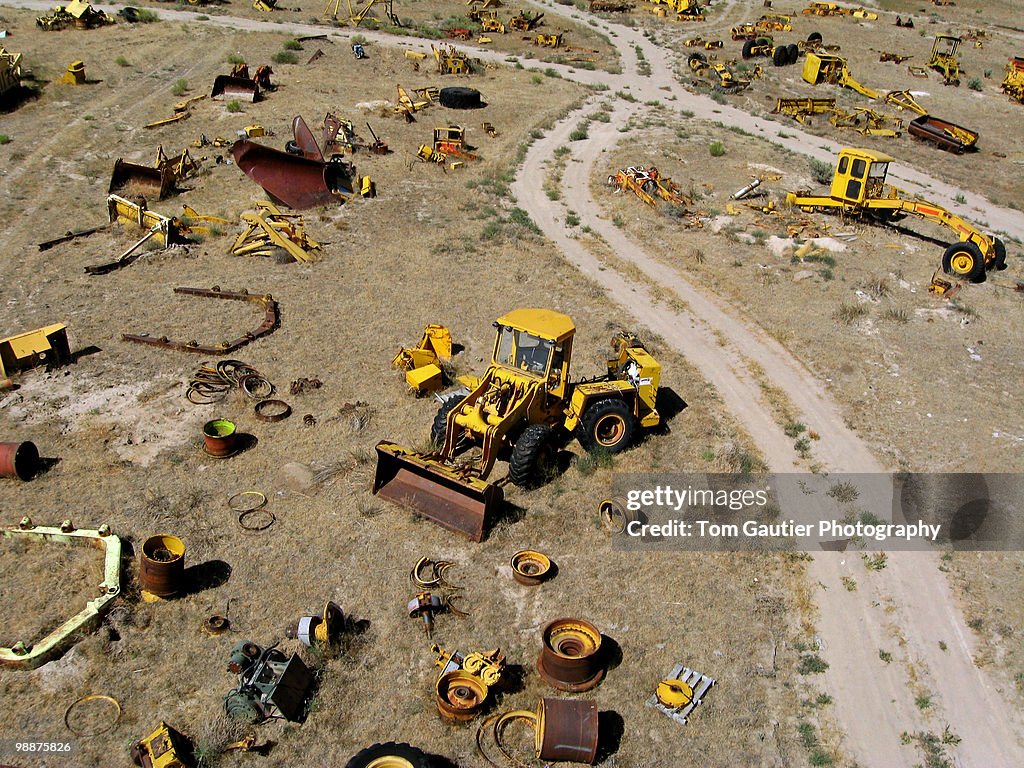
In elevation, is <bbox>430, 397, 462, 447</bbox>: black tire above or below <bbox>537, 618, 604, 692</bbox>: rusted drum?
above

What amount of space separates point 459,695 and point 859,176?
68.2ft

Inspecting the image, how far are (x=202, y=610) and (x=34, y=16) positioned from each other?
43.3 metres

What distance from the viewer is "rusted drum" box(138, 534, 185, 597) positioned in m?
9.59

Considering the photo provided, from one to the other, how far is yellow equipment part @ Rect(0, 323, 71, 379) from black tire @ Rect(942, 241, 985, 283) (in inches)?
856

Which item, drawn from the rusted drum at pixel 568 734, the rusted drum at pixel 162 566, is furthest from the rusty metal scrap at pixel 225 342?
the rusted drum at pixel 568 734

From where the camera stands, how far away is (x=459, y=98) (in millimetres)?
33250

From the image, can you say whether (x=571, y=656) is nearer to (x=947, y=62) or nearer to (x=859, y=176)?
(x=859, y=176)

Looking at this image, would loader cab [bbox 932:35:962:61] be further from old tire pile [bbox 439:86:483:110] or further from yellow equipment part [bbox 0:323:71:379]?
yellow equipment part [bbox 0:323:71:379]

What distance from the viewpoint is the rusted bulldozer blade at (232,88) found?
104 ft

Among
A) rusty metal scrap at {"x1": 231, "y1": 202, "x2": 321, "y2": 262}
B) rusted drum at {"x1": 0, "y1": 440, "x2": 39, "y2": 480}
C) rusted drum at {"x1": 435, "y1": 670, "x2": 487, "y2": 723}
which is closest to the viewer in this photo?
rusted drum at {"x1": 435, "y1": 670, "x2": 487, "y2": 723}

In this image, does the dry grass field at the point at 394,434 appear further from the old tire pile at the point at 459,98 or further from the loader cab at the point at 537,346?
the old tire pile at the point at 459,98

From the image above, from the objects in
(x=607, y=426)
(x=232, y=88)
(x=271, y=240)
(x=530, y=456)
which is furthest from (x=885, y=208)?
(x=232, y=88)

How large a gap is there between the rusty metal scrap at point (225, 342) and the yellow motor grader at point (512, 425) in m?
5.39

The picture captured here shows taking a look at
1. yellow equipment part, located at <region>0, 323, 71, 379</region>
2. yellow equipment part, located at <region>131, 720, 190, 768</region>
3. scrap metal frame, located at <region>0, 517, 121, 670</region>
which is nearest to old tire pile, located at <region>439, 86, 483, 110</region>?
yellow equipment part, located at <region>0, 323, 71, 379</region>
